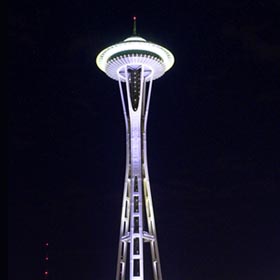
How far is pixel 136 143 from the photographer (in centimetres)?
4997

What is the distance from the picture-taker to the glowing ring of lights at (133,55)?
5228 cm

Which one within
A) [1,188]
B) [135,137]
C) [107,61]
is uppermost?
[107,61]

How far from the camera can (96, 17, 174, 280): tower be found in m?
47.8

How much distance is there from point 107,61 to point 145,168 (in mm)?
14037

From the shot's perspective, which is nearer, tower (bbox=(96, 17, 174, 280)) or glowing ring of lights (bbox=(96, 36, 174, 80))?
tower (bbox=(96, 17, 174, 280))

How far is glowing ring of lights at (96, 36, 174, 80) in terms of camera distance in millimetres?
52281

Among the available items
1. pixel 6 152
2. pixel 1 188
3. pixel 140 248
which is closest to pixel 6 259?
pixel 1 188

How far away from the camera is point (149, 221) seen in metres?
48.3

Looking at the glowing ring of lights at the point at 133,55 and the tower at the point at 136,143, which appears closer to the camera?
the tower at the point at 136,143

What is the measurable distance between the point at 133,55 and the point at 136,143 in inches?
411

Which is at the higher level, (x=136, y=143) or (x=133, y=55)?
(x=133, y=55)

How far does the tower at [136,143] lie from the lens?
47.8 metres

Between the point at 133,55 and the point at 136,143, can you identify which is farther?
the point at 133,55

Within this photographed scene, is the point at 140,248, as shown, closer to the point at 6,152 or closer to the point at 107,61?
the point at 107,61
